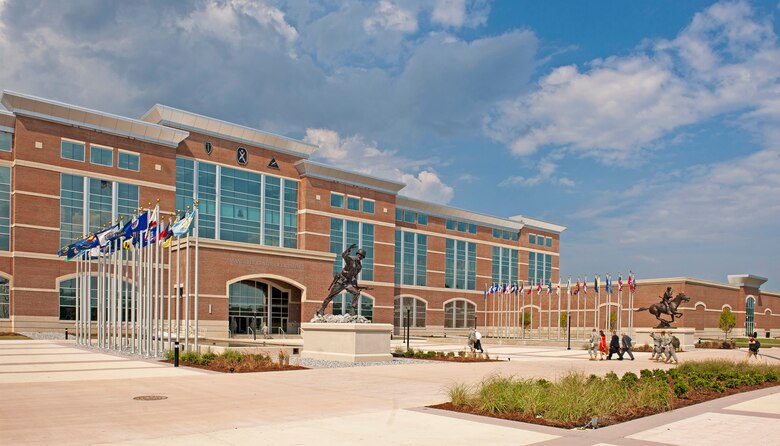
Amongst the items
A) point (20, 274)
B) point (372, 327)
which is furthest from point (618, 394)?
point (20, 274)

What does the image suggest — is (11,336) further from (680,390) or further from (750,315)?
(750,315)

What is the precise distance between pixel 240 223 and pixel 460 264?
3477cm

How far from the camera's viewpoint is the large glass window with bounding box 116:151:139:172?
2190 inches

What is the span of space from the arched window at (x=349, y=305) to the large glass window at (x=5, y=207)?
30980 millimetres

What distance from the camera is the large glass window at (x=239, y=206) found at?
205 ft

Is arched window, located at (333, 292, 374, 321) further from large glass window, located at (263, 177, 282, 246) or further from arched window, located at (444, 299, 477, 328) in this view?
arched window, located at (444, 299, 477, 328)

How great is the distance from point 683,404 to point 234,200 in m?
53.2

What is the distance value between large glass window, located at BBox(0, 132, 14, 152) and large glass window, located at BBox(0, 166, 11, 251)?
4.94 ft

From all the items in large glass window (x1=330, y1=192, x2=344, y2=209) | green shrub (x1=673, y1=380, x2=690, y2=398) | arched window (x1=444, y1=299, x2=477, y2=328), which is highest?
large glass window (x1=330, y1=192, x2=344, y2=209)

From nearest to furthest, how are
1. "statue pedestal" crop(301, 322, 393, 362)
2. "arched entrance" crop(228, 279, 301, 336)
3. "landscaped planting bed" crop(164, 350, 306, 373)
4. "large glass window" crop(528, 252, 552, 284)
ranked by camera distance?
"landscaped planting bed" crop(164, 350, 306, 373) → "statue pedestal" crop(301, 322, 393, 362) → "arched entrance" crop(228, 279, 301, 336) → "large glass window" crop(528, 252, 552, 284)

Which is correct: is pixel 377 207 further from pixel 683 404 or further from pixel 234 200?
pixel 683 404

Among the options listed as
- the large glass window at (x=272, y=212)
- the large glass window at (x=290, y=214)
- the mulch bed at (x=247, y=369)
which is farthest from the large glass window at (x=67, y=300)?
the mulch bed at (x=247, y=369)

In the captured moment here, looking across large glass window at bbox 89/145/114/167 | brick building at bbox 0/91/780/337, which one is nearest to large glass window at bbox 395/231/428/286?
brick building at bbox 0/91/780/337

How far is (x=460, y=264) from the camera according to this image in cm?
8781
